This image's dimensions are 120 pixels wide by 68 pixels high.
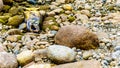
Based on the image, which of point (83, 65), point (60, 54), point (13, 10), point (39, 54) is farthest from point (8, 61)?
point (13, 10)

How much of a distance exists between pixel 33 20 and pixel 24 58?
52.0 inches

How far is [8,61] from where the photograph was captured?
402 centimetres

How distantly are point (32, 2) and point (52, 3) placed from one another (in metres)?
0.40

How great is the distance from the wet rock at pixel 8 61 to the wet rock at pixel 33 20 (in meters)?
1.18

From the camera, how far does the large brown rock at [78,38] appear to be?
14.6 feet

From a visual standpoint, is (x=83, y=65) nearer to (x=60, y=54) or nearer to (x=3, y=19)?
(x=60, y=54)

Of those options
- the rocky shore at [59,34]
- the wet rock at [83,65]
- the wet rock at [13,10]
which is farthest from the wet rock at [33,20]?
the wet rock at [83,65]

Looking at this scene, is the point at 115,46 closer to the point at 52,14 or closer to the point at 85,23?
the point at 85,23

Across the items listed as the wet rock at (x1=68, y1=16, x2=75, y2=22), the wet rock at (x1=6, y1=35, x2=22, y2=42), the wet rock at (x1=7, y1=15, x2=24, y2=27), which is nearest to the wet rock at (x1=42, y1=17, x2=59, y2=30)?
the wet rock at (x1=68, y1=16, x2=75, y2=22)

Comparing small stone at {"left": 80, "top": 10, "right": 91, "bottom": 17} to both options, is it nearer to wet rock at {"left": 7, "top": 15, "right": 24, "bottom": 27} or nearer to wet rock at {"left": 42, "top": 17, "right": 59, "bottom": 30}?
wet rock at {"left": 42, "top": 17, "right": 59, "bottom": 30}

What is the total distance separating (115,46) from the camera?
445 centimetres

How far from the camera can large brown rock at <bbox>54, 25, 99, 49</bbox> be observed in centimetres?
444

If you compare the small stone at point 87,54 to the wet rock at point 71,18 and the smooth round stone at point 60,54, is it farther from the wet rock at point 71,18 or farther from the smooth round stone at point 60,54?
the wet rock at point 71,18

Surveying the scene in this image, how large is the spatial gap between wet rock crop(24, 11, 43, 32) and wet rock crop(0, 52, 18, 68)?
3.87 ft
